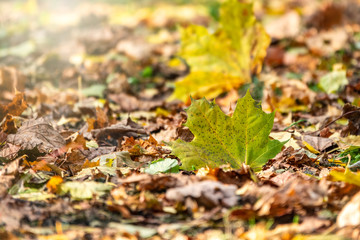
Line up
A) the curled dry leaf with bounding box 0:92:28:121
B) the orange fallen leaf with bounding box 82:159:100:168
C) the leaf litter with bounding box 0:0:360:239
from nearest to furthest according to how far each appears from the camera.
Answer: the leaf litter with bounding box 0:0:360:239
the orange fallen leaf with bounding box 82:159:100:168
the curled dry leaf with bounding box 0:92:28:121

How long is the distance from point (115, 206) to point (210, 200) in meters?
0.26

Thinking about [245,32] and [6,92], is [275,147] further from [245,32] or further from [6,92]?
[6,92]

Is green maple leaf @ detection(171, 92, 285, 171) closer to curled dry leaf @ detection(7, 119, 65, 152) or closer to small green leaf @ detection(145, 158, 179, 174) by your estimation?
small green leaf @ detection(145, 158, 179, 174)

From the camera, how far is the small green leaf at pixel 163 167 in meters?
1.40

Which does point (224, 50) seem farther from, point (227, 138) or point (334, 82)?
point (227, 138)

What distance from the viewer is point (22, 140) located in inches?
59.9

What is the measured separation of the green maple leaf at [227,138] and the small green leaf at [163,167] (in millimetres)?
56

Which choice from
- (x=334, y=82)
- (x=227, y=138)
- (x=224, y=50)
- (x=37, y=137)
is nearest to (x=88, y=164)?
(x=37, y=137)

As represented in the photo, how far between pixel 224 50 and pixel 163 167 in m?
1.27

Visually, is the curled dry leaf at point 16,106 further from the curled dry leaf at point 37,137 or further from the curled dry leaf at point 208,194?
the curled dry leaf at point 208,194

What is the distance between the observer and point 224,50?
2490mm

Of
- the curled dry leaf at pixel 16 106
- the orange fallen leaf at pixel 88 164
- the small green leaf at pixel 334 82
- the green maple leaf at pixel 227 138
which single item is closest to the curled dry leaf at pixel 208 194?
the green maple leaf at pixel 227 138

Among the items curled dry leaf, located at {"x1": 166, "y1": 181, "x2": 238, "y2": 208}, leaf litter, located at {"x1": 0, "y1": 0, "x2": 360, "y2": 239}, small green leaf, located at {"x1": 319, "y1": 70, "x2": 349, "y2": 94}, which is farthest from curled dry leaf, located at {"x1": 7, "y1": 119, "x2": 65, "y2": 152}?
small green leaf, located at {"x1": 319, "y1": 70, "x2": 349, "y2": 94}

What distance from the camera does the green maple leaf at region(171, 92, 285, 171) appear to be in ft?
4.40
